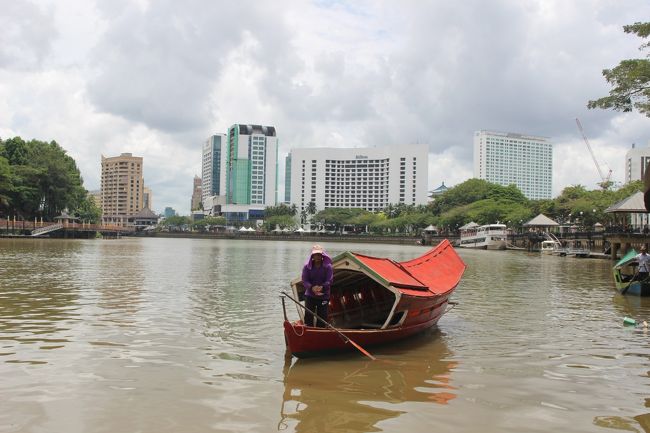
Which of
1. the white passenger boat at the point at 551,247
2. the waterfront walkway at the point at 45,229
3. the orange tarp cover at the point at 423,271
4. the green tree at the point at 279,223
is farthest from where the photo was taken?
the green tree at the point at 279,223

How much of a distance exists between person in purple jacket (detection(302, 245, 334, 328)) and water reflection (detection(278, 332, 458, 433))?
0.98m

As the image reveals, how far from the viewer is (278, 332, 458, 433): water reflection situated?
687 centimetres

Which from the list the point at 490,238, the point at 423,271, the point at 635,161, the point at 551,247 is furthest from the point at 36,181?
the point at 635,161

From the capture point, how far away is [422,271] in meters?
14.6

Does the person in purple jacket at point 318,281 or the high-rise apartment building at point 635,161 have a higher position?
the high-rise apartment building at point 635,161

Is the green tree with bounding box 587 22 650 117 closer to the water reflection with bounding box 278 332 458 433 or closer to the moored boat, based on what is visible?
the moored boat

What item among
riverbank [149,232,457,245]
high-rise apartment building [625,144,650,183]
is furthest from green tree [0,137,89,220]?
high-rise apartment building [625,144,650,183]

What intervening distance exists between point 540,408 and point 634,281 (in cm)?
1545

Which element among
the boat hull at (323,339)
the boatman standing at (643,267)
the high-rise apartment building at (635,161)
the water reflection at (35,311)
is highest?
the high-rise apartment building at (635,161)

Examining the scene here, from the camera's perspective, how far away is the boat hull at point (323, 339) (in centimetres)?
940

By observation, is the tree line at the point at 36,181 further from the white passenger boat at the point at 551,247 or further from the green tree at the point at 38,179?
the white passenger boat at the point at 551,247

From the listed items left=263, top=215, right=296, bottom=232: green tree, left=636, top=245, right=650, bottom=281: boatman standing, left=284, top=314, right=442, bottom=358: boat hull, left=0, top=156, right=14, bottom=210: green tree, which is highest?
left=0, top=156, right=14, bottom=210: green tree

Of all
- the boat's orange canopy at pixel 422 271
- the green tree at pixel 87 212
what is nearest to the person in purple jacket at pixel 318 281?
the boat's orange canopy at pixel 422 271

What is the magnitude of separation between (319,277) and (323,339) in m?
1.17
